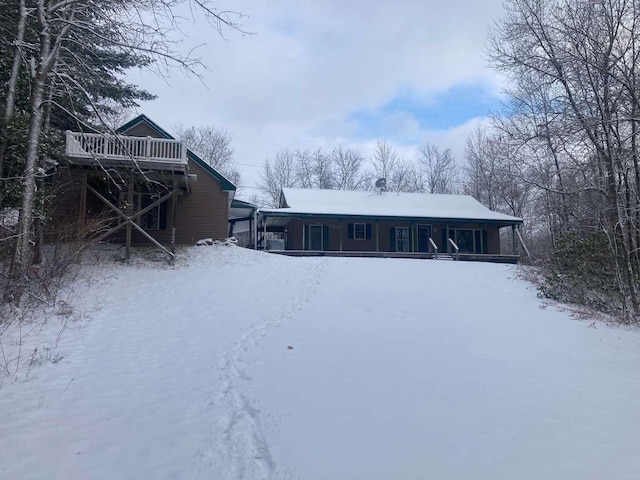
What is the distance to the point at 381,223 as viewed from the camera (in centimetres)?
2391

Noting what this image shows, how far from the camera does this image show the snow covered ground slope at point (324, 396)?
11.5ft

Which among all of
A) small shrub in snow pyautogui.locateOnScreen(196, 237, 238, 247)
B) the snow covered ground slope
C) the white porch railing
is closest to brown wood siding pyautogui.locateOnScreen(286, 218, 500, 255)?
small shrub in snow pyautogui.locateOnScreen(196, 237, 238, 247)

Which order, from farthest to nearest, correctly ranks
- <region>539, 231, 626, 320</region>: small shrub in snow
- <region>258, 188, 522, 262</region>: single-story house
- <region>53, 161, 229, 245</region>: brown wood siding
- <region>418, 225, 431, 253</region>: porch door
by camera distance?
1. <region>418, 225, 431, 253</region>: porch door
2. <region>258, 188, 522, 262</region>: single-story house
3. <region>53, 161, 229, 245</region>: brown wood siding
4. <region>539, 231, 626, 320</region>: small shrub in snow

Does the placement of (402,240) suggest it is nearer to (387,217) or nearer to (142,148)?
(387,217)

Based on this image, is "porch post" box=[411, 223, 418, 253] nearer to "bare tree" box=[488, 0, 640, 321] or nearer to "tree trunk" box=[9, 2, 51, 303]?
"bare tree" box=[488, 0, 640, 321]

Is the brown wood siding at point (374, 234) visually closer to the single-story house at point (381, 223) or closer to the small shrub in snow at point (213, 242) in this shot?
the single-story house at point (381, 223)

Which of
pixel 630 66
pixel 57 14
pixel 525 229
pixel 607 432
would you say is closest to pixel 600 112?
pixel 630 66

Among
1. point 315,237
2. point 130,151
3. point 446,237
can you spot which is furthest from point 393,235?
point 130,151

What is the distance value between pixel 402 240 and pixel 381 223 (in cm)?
164

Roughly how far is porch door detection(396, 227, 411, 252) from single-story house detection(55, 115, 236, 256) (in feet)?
33.6

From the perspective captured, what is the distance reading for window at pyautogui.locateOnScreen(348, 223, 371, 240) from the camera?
2362cm

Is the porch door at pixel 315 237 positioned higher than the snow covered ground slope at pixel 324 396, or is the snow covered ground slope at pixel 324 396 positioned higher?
the porch door at pixel 315 237

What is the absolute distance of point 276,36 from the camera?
9.08 metres

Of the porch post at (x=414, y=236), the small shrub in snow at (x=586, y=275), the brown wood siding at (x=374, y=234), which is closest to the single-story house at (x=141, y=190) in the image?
the brown wood siding at (x=374, y=234)
